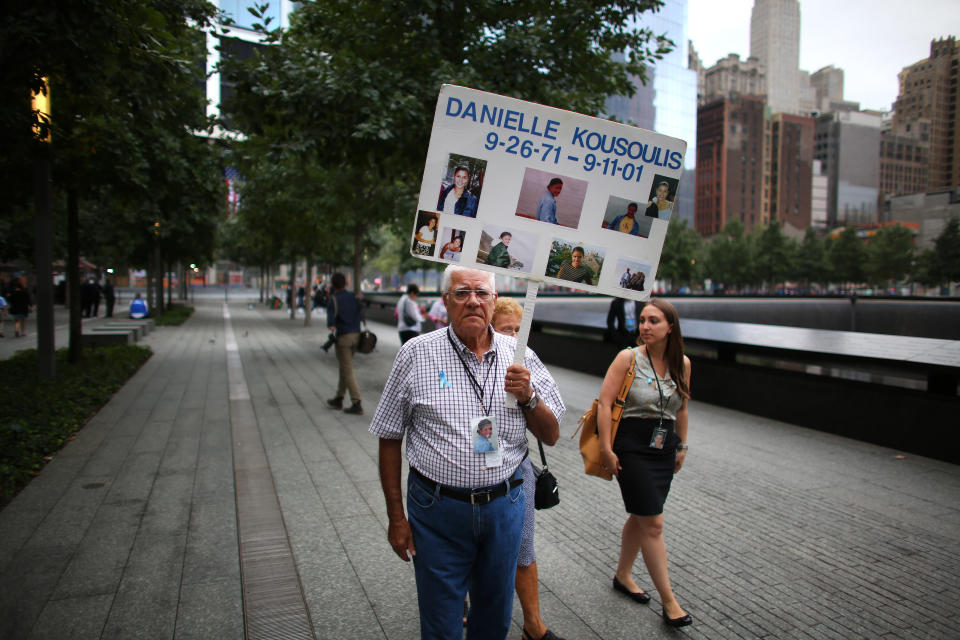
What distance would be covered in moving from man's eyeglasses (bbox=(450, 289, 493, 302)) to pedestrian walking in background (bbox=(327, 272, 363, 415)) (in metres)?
6.71

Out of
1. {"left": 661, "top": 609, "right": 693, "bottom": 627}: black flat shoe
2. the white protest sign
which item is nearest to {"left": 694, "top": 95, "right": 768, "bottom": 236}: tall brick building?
{"left": 661, "top": 609, "right": 693, "bottom": 627}: black flat shoe

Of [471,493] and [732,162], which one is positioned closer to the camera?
[471,493]

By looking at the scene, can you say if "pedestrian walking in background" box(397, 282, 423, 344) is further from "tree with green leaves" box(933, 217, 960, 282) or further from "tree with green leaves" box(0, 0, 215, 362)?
"tree with green leaves" box(933, 217, 960, 282)

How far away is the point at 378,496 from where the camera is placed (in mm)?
5293

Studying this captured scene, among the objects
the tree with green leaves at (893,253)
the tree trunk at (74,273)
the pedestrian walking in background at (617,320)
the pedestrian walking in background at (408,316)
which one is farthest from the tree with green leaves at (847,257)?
the tree trunk at (74,273)

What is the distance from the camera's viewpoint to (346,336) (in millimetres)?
8922

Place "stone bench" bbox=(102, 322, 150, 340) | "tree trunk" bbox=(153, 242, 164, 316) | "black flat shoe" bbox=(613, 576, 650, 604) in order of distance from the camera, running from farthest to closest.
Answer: "tree trunk" bbox=(153, 242, 164, 316) < "stone bench" bbox=(102, 322, 150, 340) < "black flat shoe" bbox=(613, 576, 650, 604)

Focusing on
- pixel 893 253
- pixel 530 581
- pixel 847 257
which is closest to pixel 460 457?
pixel 530 581

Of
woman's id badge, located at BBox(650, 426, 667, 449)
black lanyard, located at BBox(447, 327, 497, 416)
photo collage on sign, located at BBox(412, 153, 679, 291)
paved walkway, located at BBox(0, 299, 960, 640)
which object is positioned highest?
photo collage on sign, located at BBox(412, 153, 679, 291)

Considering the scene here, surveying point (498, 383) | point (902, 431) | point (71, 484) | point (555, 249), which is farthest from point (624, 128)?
point (902, 431)

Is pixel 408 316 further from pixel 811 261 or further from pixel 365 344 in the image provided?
pixel 811 261

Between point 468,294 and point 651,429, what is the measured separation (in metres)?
1.63

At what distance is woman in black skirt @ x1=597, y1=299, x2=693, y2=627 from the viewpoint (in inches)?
131

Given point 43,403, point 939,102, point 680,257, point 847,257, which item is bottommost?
point 43,403
